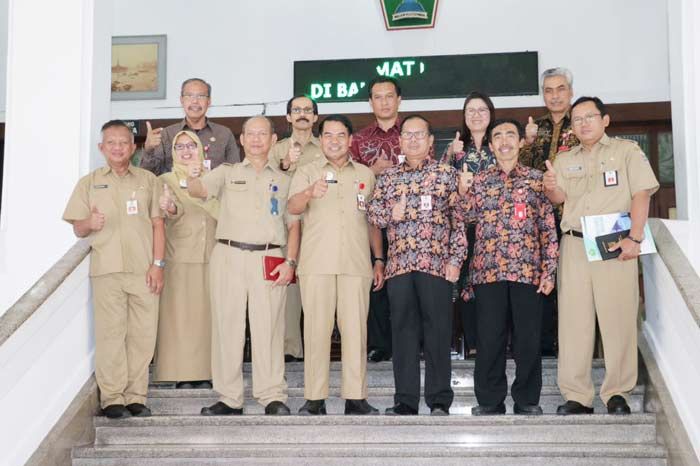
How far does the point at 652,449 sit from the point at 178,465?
2074 mm

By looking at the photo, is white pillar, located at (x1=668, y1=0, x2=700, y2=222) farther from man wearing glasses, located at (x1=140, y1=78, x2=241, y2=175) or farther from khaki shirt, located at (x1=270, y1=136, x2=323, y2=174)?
→ man wearing glasses, located at (x1=140, y1=78, x2=241, y2=175)

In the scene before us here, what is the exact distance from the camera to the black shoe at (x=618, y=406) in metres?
4.06

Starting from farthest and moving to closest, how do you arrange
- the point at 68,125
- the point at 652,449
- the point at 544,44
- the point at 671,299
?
the point at 544,44
the point at 68,125
the point at 671,299
the point at 652,449

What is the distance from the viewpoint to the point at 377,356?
16.2ft

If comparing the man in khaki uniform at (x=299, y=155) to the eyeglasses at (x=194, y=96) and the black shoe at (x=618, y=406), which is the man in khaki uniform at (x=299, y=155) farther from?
the black shoe at (x=618, y=406)

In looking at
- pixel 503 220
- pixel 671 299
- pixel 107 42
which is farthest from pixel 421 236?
pixel 107 42

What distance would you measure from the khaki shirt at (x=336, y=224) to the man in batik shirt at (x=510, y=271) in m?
0.55

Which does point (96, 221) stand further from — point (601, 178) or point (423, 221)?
point (601, 178)

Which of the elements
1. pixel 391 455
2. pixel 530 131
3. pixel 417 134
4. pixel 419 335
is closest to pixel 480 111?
pixel 530 131

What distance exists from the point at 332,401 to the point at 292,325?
707 millimetres

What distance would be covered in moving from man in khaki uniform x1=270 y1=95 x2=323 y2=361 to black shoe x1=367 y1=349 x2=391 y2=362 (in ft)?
1.38

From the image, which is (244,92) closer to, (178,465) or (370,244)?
(370,244)

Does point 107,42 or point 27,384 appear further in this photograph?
point 107,42

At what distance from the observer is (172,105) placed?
8031 mm
